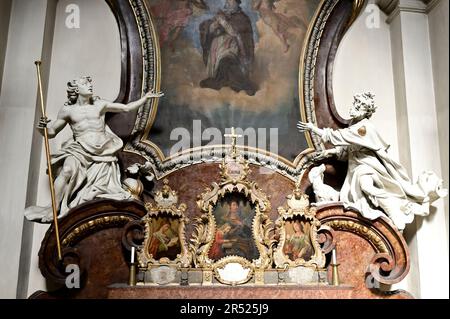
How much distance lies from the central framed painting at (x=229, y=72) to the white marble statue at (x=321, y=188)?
1.21ft

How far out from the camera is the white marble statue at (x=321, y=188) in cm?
Answer: 501

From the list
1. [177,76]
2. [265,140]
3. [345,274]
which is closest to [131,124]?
[177,76]

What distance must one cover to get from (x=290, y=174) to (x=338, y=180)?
49 centimetres

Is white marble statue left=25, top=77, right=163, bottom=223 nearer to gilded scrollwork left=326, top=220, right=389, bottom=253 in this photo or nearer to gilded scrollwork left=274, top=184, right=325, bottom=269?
gilded scrollwork left=274, top=184, right=325, bottom=269

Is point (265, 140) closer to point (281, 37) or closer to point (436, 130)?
point (281, 37)

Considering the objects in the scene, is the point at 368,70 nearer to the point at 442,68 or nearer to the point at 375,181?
the point at 442,68

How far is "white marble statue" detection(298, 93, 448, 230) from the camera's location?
483 cm

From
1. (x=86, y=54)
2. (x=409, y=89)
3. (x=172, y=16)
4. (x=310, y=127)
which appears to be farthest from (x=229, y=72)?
(x=409, y=89)

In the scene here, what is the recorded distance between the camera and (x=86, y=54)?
5.57 m

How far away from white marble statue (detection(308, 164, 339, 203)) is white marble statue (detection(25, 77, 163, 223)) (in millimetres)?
1767

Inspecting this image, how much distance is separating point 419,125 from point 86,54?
11.4ft

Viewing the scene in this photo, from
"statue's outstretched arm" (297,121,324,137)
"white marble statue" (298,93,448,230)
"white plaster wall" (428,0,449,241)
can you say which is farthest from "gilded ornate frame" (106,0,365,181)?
"white plaster wall" (428,0,449,241)

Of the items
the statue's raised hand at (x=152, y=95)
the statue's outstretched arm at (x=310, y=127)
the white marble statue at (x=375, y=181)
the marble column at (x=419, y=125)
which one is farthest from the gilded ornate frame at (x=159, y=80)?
the marble column at (x=419, y=125)

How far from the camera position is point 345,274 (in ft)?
15.9
